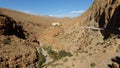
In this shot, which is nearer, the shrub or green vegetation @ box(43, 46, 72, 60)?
the shrub

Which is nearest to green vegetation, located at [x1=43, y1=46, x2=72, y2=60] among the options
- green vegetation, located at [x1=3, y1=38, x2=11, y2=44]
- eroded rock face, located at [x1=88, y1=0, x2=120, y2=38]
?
eroded rock face, located at [x1=88, y1=0, x2=120, y2=38]

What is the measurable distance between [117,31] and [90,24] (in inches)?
533

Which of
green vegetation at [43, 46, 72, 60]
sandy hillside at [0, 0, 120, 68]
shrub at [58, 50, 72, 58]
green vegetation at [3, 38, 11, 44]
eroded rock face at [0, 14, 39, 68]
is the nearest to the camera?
eroded rock face at [0, 14, 39, 68]

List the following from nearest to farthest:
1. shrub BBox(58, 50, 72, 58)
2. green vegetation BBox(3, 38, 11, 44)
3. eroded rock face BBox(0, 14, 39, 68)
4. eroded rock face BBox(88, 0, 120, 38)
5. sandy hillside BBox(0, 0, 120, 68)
Answer: 1. eroded rock face BBox(0, 14, 39, 68)
2. sandy hillside BBox(0, 0, 120, 68)
3. green vegetation BBox(3, 38, 11, 44)
4. eroded rock face BBox(88, 0, 120, 38)
5. shrub BBox(58, 50, 72, 58)

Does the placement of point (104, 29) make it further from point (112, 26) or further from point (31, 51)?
point (31, 51)

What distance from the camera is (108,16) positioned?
1711 inches

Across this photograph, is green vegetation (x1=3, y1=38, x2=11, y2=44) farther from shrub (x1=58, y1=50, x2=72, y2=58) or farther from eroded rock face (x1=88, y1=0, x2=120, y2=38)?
eroded rock face (x1=88, y1=0, x2=120, y2=38)

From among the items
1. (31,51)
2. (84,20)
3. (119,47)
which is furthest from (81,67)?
(84,20)

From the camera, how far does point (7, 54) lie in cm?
2661

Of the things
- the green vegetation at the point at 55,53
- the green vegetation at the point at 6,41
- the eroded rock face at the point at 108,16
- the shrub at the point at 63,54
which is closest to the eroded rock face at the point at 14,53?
the green vegetation at the point at 6,41

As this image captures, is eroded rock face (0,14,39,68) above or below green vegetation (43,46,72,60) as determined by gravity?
above

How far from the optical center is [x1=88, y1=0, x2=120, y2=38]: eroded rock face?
40.1 meters

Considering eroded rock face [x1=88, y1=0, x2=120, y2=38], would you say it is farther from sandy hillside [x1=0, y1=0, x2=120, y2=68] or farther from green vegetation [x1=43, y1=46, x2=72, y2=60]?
green vegetation [x1=43, y1=46, x2=72, y2=60]

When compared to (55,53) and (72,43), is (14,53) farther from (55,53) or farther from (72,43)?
(72,43)
